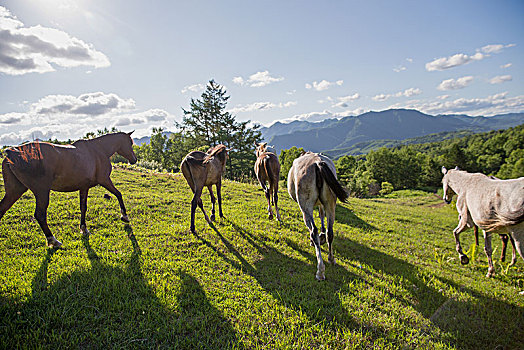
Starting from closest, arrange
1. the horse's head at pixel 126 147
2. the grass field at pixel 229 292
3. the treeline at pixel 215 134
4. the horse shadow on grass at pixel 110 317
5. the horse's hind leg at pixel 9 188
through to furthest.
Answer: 1. the horse shadow on grass at pixel 110 317
2. the grass field at pixel 229 292
3. the horse's hind leg at pixel 9 188
4. the horse's head at pixel 126 147
5. the treeline at pixel 215 134

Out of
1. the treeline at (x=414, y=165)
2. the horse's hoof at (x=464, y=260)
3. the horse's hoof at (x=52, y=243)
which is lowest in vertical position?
the treeline at (x=414, y=165)

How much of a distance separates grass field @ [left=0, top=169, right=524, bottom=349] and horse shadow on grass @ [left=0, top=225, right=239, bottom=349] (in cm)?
2

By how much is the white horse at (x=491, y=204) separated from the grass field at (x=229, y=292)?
1.19m

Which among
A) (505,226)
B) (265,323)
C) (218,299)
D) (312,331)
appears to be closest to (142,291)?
(218,299)

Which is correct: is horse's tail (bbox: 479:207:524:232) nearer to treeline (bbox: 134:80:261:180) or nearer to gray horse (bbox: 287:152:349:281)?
gray horse (bbox: 287:152:349:281)

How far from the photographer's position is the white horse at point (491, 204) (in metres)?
4.89

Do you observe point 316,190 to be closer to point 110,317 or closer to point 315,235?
point 315,235

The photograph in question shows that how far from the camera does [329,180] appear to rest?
4.86m

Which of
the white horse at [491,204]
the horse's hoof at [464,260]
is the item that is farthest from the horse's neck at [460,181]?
the horse's hoof at [464,260]

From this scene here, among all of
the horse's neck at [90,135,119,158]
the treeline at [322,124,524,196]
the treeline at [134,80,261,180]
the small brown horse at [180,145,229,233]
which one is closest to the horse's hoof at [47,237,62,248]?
the horse's neck at [90,135,119,158]

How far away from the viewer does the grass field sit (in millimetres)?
3090

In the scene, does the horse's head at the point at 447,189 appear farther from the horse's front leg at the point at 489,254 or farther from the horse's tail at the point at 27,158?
the horse's tail at the point at 27,158

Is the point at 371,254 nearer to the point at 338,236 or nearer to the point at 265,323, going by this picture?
the point at 338,236

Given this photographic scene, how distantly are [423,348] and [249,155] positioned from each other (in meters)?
37.3
